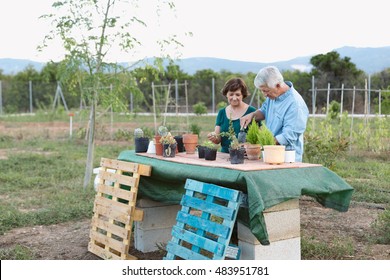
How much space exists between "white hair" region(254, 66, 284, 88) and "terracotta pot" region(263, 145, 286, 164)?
1.91 ft

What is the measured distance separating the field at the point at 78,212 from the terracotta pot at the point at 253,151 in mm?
1021

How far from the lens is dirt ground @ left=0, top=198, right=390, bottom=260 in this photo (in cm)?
465

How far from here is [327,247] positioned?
14.8 ft

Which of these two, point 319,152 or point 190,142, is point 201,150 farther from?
point 319,152

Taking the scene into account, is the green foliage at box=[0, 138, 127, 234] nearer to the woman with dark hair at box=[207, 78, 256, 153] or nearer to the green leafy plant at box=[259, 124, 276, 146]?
the woman with dark hair at box=[207, 78, 256, 153]

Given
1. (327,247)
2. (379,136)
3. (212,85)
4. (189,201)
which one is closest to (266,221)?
(189,201)

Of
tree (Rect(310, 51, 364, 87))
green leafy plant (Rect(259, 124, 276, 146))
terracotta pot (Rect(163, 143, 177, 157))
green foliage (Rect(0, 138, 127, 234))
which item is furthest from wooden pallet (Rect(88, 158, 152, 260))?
tree (Rect(310, 51, 364, 87))

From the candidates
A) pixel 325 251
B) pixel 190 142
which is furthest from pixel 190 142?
Result: pixel 325 251

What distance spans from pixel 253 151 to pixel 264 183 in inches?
23.6

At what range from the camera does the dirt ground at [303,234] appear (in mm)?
4648

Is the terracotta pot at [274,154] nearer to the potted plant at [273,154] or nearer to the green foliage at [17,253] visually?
the potted plant at [273,154]

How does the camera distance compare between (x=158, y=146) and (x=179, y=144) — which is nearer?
(x=158, y=146)

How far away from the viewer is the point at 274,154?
3.58 m

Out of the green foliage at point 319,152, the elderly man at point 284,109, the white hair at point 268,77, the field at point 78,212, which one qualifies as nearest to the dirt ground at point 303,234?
the field at point 78,212
